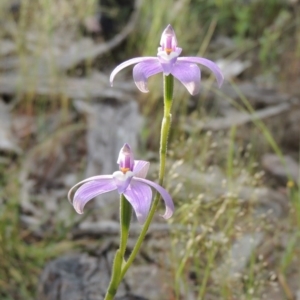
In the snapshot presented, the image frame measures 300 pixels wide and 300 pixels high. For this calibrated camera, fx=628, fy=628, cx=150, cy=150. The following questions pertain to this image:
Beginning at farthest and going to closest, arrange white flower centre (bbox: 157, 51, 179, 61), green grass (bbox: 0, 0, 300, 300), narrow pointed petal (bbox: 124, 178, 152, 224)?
green grass (bbox: 0, 0, 300, 300)
white flower centre (bbox: 157, 51, 179, 61)
narrow pointed petal (bbox: 124, 178, 152, 224)

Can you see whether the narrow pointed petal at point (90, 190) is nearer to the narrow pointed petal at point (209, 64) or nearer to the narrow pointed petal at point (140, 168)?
the narrow pointed petal at point (140, 168)

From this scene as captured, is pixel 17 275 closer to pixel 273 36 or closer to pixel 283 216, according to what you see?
pixel 283 216

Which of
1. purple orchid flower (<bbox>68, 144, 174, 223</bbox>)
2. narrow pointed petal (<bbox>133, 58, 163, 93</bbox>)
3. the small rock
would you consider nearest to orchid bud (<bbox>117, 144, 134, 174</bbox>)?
purple orchid flower (<bbox>68, 144, 174, 223</bbox>)

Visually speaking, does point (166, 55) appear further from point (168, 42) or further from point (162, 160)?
point (162, 160)

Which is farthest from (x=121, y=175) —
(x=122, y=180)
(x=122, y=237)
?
(x=122, y=237)

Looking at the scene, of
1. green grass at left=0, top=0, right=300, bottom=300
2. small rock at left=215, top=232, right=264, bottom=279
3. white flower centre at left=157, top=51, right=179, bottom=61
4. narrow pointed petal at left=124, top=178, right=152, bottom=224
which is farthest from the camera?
small rock at left=215, top=232, right=264, bottom=279

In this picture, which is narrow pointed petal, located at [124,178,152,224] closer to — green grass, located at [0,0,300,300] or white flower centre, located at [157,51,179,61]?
white flower centre, located at [157,51,179,61]

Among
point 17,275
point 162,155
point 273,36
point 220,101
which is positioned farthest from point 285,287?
point 273,36
